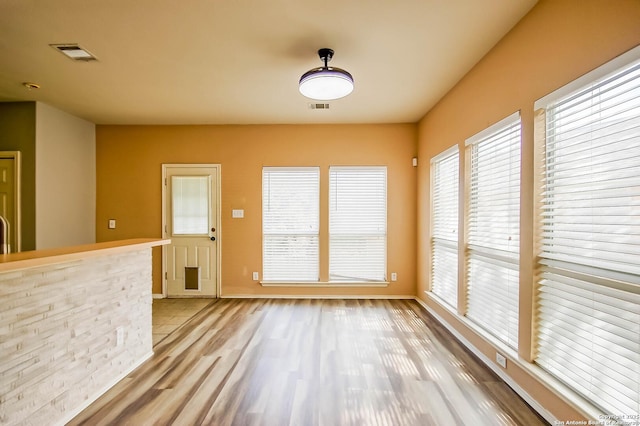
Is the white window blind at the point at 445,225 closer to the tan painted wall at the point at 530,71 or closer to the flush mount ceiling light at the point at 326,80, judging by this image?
the tan painted wall at the point at 530,71

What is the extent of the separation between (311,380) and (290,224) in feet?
8.52

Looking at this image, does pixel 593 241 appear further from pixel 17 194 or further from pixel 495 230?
pixel 17 194

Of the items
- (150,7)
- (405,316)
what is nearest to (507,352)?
(405,316)

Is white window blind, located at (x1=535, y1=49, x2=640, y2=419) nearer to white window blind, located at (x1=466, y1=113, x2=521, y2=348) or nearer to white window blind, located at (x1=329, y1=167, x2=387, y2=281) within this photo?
white window blind, located at (x1=466, y1=113, x2=521, y2=348)

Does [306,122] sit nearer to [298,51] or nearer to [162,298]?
[298,51]

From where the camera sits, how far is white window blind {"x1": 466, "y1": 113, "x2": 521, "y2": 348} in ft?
7.53

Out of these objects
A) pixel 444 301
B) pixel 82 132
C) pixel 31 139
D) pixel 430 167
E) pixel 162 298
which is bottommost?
pixel 162 298

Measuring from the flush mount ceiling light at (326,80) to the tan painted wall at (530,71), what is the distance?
4.21 ft

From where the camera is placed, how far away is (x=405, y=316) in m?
3.78

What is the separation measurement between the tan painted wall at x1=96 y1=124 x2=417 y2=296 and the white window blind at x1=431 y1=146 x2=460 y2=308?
614 mm

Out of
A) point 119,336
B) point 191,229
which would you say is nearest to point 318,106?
point 191,229

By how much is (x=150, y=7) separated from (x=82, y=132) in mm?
3469

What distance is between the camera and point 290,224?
460 centimetres

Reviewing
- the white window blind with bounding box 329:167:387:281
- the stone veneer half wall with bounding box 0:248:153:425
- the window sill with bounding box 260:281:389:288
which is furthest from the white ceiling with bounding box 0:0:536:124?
the window sill with bounding box 260:281:389:288
